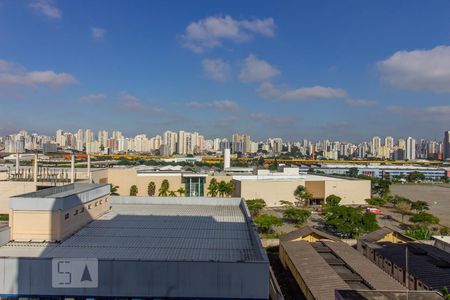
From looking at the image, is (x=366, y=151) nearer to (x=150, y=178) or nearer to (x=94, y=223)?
(x=150, y=178)

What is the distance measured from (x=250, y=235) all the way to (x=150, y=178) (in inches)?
695

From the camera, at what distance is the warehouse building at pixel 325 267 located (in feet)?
24.3

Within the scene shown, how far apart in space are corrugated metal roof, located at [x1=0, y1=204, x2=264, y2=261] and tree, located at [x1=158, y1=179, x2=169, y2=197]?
12.7 meters

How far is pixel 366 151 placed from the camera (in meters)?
89.4

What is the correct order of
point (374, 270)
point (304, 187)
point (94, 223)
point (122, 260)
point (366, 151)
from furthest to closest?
point (366, 151), point (304, 187), point (374, 270), point (94, 223), point (122, 260)

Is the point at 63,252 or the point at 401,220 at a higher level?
the point at 63,252

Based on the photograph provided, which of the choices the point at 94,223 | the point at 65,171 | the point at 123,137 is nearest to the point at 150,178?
A: the point at 65,171

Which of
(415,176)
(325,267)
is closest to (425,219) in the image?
(325,267)

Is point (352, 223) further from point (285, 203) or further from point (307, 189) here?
point (307, 189)

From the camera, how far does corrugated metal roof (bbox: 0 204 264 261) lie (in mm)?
5477

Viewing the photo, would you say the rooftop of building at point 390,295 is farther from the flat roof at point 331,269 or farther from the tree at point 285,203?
the tree at point 285,203

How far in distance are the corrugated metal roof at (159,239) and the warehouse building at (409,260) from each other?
3.58 metres

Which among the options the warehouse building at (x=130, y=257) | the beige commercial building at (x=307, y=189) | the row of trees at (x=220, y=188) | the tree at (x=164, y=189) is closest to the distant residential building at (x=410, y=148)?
the beige commercial building at (x=307, y=189)

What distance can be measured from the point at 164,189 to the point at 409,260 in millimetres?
15378
